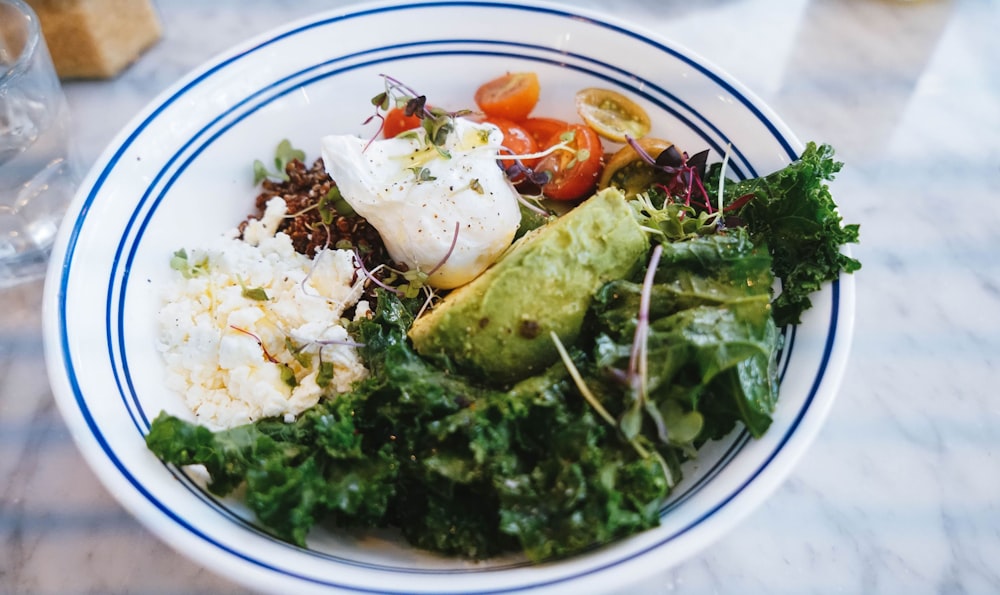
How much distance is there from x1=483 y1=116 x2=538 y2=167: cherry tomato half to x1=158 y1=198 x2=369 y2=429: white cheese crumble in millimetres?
578

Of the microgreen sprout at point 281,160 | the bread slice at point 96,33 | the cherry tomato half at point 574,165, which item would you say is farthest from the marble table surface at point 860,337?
the cherry tomato half at point 574,165

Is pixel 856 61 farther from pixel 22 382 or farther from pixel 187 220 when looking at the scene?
pixel 22 382

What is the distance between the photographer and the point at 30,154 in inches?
88.7

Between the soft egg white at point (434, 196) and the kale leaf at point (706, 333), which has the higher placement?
the kale leaf at point (706, 333)

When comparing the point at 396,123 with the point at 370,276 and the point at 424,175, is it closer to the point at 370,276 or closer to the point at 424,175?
the point at 424,175

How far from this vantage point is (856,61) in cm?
273

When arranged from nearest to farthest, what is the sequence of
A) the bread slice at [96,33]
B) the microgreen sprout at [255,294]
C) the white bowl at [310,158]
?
the white bowl at [310,158] → the microgreen sprout at [255,294] → the bread slice at [96,33]

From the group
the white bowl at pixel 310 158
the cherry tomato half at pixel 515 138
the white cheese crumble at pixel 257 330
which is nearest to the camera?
the white bowl at pixel 310 158

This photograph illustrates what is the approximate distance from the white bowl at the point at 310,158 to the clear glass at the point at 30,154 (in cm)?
47

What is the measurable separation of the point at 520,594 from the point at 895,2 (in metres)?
2.78

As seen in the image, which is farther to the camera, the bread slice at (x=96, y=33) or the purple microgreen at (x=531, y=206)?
the bread slice at (x=96, y=33)

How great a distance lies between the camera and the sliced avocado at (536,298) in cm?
154

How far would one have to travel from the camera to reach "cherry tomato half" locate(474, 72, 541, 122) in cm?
214

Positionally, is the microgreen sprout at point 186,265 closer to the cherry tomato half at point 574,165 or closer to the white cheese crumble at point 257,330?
the white cheese crumble at point 257,330
